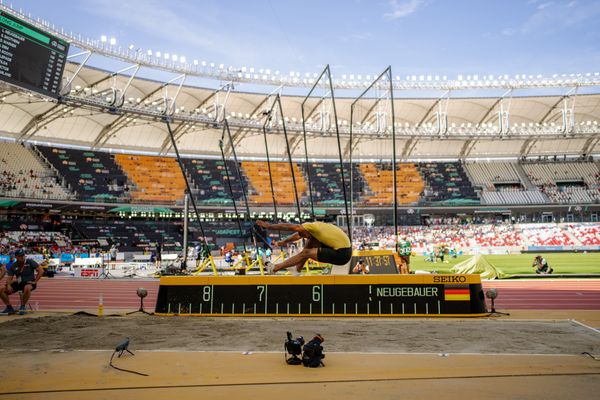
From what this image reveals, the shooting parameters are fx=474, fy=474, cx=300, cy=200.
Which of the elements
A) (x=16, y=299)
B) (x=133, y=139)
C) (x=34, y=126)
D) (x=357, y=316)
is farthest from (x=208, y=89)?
(x=357, y=316)

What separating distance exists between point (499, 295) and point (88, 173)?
156 feet

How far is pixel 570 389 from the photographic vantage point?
433 cm

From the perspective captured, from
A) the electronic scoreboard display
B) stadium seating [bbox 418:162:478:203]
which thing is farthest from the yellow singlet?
stadium seating [bbox 418:162:478:203]

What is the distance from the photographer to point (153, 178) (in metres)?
54.2

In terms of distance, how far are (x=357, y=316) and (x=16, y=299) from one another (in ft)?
37.4

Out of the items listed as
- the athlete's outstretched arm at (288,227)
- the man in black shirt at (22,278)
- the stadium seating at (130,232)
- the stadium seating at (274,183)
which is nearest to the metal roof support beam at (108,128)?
the stadium seating at (130,232)

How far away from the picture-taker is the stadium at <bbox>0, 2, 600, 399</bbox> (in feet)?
17.9

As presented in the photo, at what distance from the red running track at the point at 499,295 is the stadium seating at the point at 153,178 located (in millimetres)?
32375

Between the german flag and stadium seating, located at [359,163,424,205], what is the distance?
1959 inches

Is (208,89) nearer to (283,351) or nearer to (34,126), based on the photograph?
(34,126)

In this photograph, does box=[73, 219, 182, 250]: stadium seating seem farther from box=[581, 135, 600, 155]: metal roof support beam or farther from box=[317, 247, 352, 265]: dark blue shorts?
box=[581, 135, 600, 155]: metal roof support beam

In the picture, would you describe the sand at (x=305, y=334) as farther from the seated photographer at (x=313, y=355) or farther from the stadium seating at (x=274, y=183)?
the stadium seating at (x=274, y=183)

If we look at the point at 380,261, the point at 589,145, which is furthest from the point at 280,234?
the point at 589,145

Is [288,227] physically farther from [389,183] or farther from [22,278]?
[389,183]
